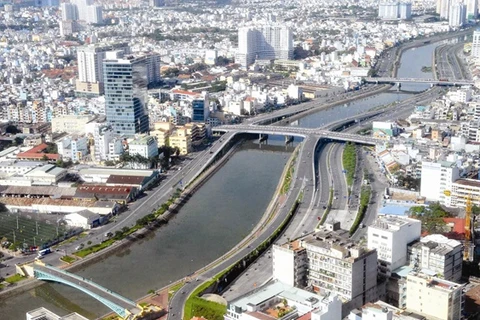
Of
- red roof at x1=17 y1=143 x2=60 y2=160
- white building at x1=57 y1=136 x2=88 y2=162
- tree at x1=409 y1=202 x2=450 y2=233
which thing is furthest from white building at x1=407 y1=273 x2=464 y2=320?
red roof at x1=17 y1=143 x2=60 y2=160

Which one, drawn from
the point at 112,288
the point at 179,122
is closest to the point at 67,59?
the point at 179,122

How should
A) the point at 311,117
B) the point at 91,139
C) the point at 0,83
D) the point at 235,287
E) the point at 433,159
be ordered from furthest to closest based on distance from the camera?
the point at 0,83, the point at 311,117, the point at 91,139, the point at 433,159, the point at 235,287

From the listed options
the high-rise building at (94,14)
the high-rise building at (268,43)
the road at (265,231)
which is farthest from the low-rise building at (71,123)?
the high-rise building at (94,14)

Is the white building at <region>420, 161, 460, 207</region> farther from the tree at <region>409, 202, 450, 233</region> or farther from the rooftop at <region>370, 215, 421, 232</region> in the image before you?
the rooftop at <region>370, 215, 421, 232</region>

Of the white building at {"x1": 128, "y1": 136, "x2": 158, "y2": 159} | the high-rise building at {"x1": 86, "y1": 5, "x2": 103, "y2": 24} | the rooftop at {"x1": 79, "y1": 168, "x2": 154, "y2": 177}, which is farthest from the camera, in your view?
the high-rise building at {"x1": 86, "y1": 5, "x2": 103, "y2": 24}

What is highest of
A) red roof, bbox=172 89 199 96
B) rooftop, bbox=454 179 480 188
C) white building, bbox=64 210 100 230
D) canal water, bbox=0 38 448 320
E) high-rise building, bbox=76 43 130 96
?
high-rise building, bbox=76 43 130 96

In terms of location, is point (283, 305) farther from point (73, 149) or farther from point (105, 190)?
point (73, 149)

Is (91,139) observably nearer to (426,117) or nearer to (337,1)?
(426,117)

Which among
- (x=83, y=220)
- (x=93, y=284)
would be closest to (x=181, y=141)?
(x=83, y=220)
